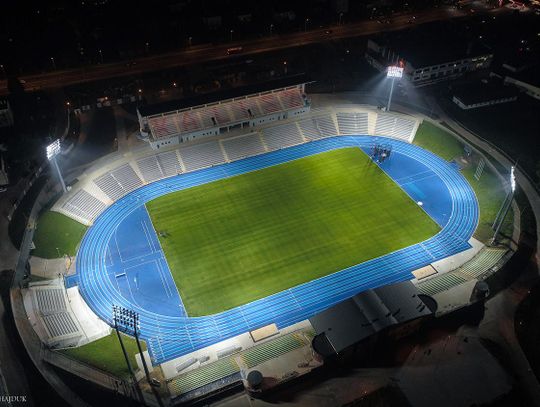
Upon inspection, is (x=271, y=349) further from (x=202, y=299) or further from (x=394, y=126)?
(x=394, y=126)

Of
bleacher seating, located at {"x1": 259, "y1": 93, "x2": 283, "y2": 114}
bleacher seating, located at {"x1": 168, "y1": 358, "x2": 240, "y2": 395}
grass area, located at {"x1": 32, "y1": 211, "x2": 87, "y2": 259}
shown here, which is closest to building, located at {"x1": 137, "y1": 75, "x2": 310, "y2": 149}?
bleacher seating, located at {"x1": 259, "y1": 93, "x2": 283, "y2": 114}

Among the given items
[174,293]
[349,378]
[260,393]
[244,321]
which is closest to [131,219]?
[174,293]

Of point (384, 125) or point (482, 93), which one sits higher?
point (384, 125)

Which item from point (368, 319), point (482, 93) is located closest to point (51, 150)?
point (368, 319)

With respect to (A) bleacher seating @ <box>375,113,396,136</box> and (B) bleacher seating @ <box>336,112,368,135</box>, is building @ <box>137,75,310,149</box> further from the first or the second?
(A) bleacher seating @ <box>375,113,396,136</box>

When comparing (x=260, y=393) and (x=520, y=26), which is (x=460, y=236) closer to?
(x=260, y=393)

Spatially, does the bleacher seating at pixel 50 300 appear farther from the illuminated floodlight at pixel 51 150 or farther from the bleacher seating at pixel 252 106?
the bleacher seating at pixel 252 106
